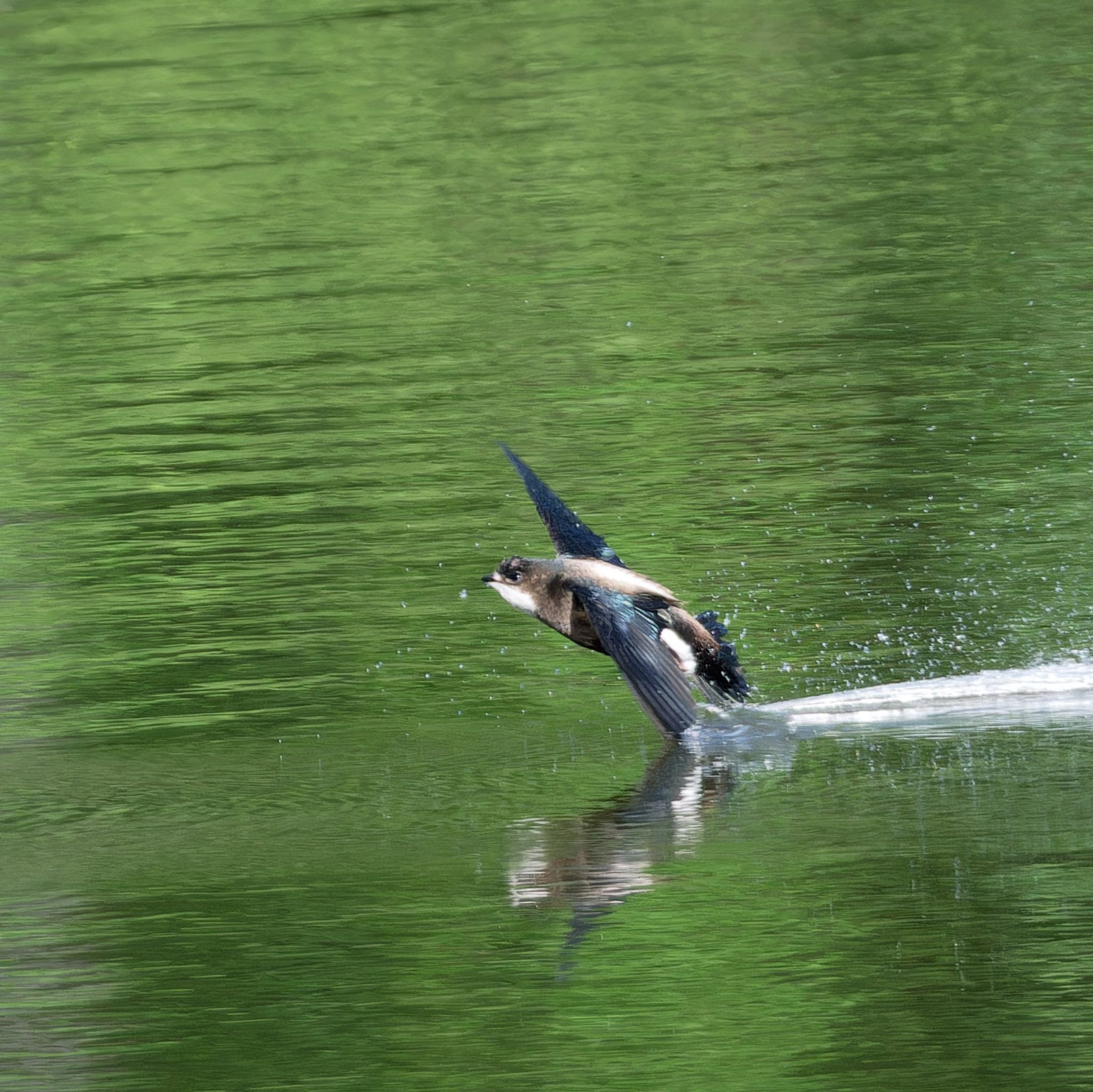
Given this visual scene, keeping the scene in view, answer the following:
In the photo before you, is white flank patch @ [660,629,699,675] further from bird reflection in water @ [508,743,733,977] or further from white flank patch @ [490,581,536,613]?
white flank patch @ [490,581,536,613]

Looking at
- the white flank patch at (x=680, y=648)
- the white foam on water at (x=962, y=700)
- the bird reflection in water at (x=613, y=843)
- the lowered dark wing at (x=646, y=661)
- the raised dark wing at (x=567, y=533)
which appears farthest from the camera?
the raised dark wing at (x=567, y=533)

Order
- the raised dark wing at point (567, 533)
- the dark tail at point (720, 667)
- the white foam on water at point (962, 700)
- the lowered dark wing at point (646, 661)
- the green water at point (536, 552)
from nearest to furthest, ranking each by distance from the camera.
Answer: the green water at point (536, 552)
the lowered dark wing at point (646, 661)
the dark tail at point (720, 667)
the white foam on water at point (962, 700)
the raised dark wing at point (567, 533)

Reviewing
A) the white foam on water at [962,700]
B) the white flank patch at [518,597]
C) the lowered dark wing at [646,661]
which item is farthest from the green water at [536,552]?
the white flank patch at [518,597]

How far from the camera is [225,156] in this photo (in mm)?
21547

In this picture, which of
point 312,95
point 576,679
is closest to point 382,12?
point 312,95

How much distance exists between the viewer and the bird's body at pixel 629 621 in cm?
834

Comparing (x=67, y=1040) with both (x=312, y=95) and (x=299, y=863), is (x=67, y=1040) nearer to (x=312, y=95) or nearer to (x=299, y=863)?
(x=299, y=863)

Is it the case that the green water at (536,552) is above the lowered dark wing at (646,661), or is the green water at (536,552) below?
below

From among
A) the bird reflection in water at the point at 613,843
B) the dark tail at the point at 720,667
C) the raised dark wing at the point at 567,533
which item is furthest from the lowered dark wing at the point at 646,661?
the raised dark wing at the point at 567,533

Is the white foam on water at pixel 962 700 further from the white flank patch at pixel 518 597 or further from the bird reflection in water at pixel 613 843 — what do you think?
the white flank patch at pixel 518 597

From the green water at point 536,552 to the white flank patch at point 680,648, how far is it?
303 mm

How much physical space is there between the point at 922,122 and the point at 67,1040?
1487cm

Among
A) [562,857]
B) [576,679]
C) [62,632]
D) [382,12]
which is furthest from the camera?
[382,12]

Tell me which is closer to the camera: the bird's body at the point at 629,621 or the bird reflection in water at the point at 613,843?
the bird reflection in water at the point at 613,843
